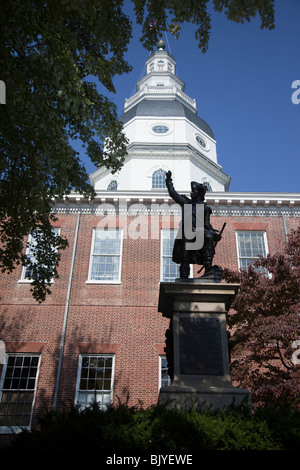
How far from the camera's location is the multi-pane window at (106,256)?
16703 millimetres

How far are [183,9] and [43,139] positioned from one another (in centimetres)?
317

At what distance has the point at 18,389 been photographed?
559 inches

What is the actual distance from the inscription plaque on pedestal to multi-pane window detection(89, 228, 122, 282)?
1005 centimetres

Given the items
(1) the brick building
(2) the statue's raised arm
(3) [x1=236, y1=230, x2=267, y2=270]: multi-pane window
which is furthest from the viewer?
(3) [x1=236, y1=230, x2=267, y2=270]: multi-pane window

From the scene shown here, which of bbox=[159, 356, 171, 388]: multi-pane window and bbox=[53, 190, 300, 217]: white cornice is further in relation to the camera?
bbox=[53, 190, 300, 217]: white cornice

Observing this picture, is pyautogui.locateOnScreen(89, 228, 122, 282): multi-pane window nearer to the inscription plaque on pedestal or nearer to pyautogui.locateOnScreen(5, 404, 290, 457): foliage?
the inscription plaque on pedestal

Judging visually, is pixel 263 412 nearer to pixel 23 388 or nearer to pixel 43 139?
pixel 43 139

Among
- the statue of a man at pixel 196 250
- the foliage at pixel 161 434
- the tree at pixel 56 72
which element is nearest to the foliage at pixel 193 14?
the tree at pixel 56 72

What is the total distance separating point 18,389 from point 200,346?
1019cm

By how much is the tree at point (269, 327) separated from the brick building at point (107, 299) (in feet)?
13.8

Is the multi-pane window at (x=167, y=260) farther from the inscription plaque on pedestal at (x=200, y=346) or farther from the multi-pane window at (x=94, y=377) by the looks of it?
the inscription plaque on pedestal at (x=200, y=346)

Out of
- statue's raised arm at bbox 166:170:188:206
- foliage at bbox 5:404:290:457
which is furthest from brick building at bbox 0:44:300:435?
foliage at bbox 5:404:290:457

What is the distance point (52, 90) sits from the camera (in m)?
7.89

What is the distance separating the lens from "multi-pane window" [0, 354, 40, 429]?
1387 cm
